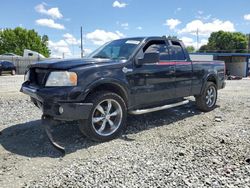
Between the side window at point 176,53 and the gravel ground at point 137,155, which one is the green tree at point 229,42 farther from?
the gravel ground at point 137,155

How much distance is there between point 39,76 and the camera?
518 cm

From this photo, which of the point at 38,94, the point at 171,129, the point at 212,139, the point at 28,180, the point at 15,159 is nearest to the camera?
the point at 28,180

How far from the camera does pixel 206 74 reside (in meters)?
7.42

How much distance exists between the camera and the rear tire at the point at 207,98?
294 inches

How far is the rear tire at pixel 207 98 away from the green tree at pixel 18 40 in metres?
60.4

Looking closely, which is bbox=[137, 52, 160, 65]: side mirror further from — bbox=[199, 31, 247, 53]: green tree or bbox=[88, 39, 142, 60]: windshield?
bbox=[199, 31, 247, 53]: green tree

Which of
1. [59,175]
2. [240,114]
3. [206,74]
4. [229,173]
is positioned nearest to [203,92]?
[206,74]

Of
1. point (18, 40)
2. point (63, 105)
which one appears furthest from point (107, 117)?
point (18, 40)

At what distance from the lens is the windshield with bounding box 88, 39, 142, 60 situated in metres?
5.66

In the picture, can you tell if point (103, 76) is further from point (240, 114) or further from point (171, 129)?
point (240, 114)

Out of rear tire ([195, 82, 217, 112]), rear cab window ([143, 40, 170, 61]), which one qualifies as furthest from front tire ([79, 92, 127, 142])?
rear tire ([195, 82, 217, 112])

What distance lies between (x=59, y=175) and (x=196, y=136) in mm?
2726

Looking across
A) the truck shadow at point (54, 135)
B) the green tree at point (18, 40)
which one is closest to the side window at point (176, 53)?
the truck shadow at point (54, 135)

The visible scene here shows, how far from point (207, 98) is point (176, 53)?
177 centimetres
